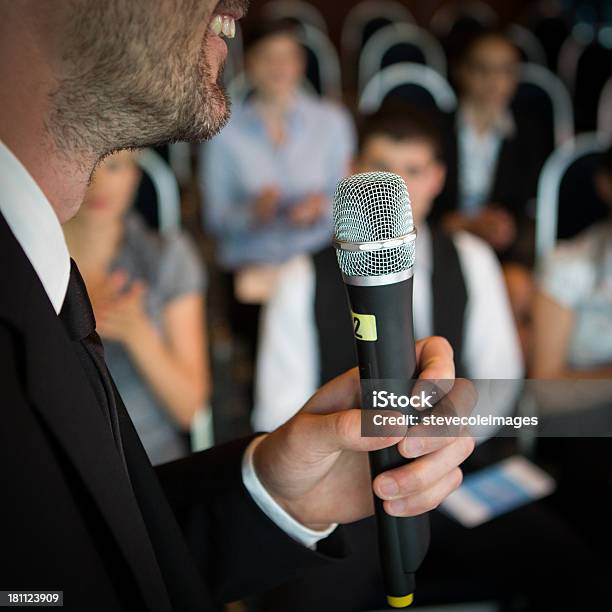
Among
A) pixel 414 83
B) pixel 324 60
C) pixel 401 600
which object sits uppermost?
pixel 324 60

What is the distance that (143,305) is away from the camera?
1516 millimetres

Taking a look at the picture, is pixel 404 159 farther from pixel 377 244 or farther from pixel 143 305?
pixel 377 244

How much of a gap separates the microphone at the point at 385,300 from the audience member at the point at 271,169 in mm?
1638

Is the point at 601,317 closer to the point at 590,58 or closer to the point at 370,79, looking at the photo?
the point at 370,79

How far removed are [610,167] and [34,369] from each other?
5.54 ft

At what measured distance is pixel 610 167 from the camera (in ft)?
6.02

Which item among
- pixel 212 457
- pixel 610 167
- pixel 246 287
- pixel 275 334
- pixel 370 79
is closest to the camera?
pixel 212 457

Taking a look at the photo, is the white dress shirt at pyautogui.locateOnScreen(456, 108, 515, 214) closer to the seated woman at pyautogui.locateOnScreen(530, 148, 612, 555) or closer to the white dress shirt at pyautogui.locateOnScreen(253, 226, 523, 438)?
the seated woman at pyautogui.locateOnScreen(530, 148, 612, 555)

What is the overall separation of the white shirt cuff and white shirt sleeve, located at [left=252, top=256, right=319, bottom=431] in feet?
2.69

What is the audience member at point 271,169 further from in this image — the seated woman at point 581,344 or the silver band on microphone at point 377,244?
the silver band on microphone at point 377,244

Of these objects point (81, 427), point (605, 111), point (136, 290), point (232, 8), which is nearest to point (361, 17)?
point (605, 111)

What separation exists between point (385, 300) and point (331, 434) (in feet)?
0.46

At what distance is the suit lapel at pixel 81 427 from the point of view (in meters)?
0.46

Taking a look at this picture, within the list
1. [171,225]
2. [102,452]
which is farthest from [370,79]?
[102,452]
